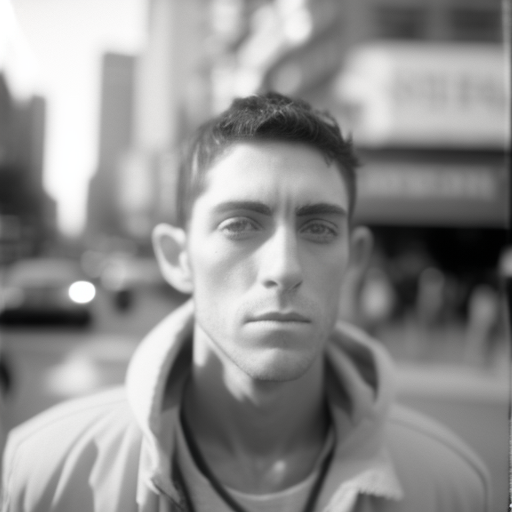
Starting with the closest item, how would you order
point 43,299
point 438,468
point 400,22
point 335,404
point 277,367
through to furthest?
point 277,367
point 438,468
point 335,404
point 43,299
point 400,22

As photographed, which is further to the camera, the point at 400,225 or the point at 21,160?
the point at 21,160

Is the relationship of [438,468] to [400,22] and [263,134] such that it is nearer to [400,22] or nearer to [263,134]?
[263,134]

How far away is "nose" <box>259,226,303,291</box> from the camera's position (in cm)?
129

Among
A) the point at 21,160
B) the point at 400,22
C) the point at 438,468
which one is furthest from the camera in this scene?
the point at 21,160

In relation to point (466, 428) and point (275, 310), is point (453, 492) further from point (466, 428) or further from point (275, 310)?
point (466, 428)

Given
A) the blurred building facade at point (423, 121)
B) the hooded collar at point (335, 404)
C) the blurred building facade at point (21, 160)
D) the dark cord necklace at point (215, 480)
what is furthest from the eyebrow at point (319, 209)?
the blurred building facade at point (21, 160)

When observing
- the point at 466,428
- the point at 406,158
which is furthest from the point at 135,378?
the point at 406,158

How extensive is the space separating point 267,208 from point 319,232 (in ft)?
0.53

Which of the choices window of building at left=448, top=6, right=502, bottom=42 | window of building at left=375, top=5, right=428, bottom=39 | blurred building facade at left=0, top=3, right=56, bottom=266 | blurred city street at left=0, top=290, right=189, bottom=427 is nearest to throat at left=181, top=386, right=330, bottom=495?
blurred city street at left=0, top=290, right=189, bottom=427

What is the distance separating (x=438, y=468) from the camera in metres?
1.56

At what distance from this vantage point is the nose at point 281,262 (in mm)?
1295

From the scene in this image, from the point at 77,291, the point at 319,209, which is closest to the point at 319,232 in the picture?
the point at 319,209

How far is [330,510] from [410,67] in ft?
49.0

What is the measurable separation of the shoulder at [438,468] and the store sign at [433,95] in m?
13.9
